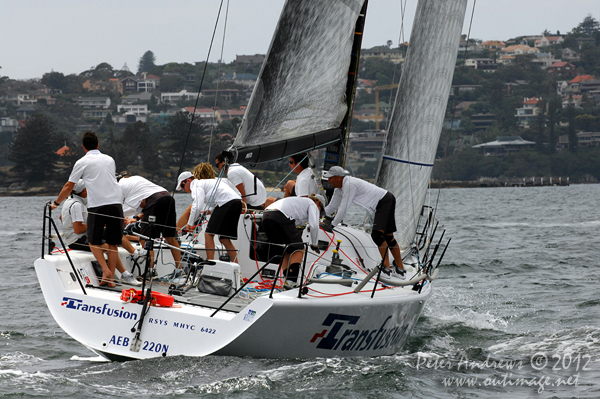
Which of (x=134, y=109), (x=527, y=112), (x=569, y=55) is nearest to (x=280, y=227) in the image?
(x=527, y=112)

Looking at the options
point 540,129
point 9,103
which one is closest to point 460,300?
point 540,129

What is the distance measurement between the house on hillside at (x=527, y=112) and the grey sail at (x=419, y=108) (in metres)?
84.6

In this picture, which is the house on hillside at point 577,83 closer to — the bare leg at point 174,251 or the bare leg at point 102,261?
the bare leg at point 174,251

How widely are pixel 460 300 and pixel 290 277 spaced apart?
4.31 metres

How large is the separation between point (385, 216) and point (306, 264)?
0.79 m

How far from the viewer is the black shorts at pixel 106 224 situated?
5.55 metres

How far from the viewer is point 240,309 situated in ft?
16.7

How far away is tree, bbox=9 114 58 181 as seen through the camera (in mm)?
57188

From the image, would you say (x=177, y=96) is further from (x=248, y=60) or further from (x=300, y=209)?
(x=300, y=209)

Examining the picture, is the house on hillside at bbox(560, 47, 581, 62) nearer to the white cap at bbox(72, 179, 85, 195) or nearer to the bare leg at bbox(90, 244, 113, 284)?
the white cap at bbox(72, 179, 85, 195)

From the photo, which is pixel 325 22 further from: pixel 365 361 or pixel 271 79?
pixel 365 361

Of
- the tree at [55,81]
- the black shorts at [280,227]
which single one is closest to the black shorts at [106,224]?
the black shorts at [280,227]

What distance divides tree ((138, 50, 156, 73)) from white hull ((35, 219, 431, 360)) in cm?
18768

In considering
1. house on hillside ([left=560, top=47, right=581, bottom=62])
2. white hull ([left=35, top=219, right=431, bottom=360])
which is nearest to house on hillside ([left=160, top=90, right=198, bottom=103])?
house on hillside ([left=560, top=47, right=581, bottom=62])
